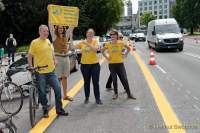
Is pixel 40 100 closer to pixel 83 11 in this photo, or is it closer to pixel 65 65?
pixel 65 65

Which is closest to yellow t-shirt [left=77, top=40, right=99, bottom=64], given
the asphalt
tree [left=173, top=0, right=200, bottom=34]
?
the asphalt

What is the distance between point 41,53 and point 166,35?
2528cm

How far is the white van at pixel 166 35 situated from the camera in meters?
33.1

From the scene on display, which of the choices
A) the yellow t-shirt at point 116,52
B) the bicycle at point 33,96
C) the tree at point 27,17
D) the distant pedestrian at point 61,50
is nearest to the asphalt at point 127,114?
the bicycle at point 33,96

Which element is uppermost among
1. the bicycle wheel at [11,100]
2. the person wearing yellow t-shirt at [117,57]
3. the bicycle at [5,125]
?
the person wearing yellow t-shirt at [117,57]

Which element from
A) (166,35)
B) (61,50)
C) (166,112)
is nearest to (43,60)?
(61,50)

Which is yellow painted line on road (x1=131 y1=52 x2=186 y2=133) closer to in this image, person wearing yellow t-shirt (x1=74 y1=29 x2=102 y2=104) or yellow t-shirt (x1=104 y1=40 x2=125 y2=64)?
yellow t-shirt (x1=104 y1=40 x2=125 y2=64)

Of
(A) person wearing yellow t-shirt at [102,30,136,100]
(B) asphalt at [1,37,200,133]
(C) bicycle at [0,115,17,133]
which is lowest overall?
(B) asphalt at [1,37,200,133]

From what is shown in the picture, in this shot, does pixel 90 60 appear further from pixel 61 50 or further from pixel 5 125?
pixel 5 125

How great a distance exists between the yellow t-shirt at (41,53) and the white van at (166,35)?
80.0 feet

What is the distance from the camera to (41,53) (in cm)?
896

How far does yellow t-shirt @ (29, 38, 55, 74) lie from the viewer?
29.3 ft

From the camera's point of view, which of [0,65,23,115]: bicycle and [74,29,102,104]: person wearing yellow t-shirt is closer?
[0,65,23,115]: bicycle

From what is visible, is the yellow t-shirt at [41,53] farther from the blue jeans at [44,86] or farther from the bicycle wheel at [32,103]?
the bicycle wheel at [32,103]
